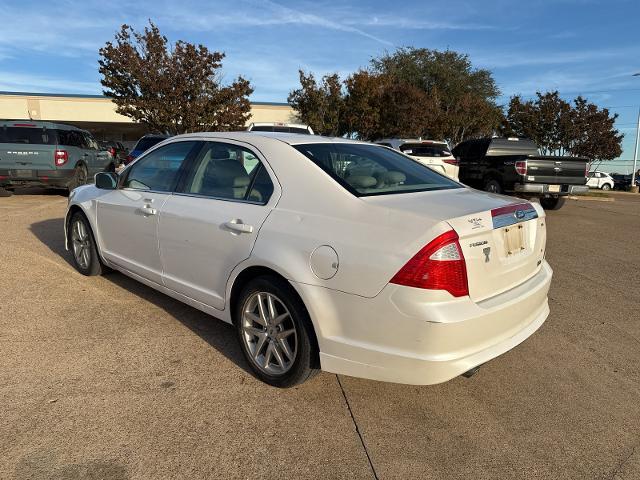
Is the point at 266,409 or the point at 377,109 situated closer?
the point at 266,409

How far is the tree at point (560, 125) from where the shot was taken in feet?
111

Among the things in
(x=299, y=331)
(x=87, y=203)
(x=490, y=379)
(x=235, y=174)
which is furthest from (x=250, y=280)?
(x=87, y=203)

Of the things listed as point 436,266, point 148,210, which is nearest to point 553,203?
point 148,210

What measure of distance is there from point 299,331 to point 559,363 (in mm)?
2036

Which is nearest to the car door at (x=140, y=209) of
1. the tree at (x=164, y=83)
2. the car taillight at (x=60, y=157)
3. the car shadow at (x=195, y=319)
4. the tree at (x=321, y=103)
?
the car shadow at (x=195, y=319)

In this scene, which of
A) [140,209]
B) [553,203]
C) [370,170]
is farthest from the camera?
[553,203]

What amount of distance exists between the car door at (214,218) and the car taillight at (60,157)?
31.0 feet

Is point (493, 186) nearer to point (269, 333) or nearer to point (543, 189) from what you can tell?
point (543, 189)

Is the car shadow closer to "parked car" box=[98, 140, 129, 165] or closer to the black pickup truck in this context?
the black pickup truck

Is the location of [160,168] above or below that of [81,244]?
above

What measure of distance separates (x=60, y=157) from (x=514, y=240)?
38.4 ft

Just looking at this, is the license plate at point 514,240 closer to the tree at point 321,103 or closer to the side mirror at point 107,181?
the side mirror at point 107,181

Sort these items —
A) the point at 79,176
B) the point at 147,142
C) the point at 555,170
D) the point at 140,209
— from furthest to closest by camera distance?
the point at 147,142 < the point at 79,176 < the point at 555,170 < the point at 140,209

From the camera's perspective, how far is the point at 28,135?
11.7 meters
